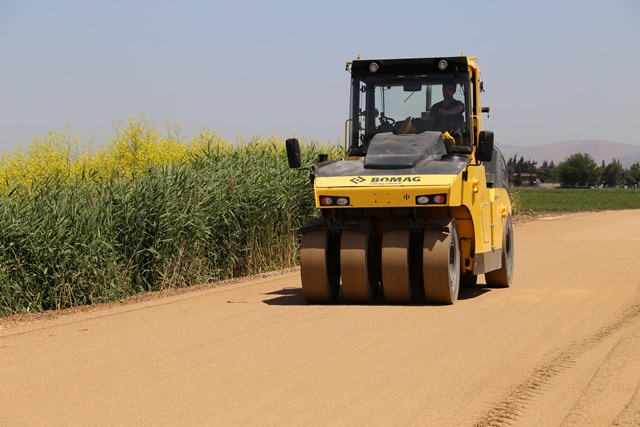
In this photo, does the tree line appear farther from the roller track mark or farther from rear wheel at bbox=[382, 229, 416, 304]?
the roller track mark

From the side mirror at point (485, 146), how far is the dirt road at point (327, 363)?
174 centimetres

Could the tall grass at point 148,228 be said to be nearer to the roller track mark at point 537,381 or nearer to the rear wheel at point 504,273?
the rear wheel at point 504,273

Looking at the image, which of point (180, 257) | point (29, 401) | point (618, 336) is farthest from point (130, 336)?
point (180, 257)

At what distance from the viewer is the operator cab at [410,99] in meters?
13.5

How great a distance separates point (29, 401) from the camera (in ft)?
23.5

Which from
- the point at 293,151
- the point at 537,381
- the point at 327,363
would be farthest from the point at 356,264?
the point at 537,381

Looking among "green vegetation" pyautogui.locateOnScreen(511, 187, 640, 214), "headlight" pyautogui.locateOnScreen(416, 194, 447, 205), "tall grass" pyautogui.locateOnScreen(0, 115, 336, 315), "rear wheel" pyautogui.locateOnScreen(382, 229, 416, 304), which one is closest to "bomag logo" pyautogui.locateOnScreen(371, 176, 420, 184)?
"headlight" pyautogui.locateOnScreen(416, 194, 447, 205)

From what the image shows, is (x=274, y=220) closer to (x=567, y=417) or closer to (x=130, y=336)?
(x=130, y=336)

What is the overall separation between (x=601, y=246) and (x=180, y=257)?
10855mm

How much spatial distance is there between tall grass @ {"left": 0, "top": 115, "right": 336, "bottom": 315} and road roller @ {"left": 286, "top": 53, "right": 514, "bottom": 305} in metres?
3.14

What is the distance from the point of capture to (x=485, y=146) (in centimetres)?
1257

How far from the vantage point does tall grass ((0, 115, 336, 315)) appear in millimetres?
13305

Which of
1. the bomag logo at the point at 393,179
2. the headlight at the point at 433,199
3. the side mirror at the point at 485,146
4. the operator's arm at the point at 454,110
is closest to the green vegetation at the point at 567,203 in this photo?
the operator's arm at the point at 454,110

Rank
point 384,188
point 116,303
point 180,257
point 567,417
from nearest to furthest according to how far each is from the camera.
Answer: point 567,417, point 384,188, point 116,303, point 180,257
